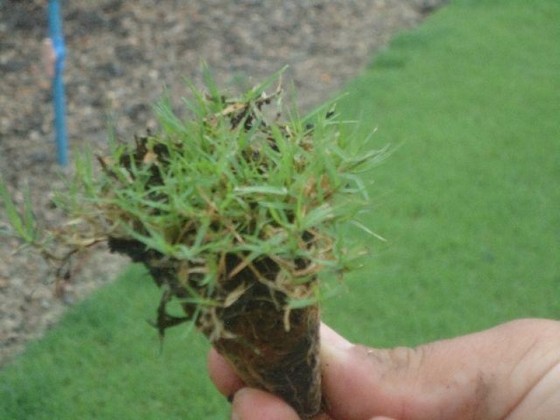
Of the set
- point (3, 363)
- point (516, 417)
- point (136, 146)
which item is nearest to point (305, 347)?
point (136, 146)

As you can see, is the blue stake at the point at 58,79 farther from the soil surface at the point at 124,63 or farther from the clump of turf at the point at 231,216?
the clump of turf at the point at 231,216

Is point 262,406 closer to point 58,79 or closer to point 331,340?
point 331,340

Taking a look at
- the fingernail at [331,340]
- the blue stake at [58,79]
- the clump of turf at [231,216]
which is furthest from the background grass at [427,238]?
the clump of turf at [231,216]

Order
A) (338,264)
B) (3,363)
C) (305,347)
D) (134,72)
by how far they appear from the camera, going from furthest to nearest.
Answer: (134,72) → (3,363) → (305,347) → (338,264)

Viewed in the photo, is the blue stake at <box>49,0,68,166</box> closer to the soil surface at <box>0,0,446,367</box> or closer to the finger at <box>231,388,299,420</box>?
the soil surface at <box>0,0,446,367</box>

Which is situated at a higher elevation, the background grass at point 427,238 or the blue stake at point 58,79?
the blue stake at point 58,79

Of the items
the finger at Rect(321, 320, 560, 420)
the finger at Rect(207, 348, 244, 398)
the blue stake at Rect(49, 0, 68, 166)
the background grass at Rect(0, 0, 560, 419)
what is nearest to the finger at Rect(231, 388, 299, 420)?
the finger at Rect(207, 348, 244, 398)

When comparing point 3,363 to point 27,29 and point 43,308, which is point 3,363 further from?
point 27,29
